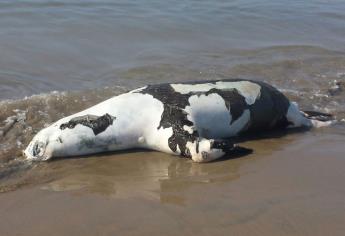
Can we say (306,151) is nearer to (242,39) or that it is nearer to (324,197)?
(324,197)

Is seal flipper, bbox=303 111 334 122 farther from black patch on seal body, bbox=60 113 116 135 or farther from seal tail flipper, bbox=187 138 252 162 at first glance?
black patch on seal body, bbox=60 113 116 135

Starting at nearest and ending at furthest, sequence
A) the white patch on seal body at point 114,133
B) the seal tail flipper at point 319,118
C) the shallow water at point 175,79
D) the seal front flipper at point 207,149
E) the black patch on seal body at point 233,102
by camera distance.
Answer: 1. the shallow water at point 175,79
2. the seal front flipper at point 207,149
3. the white patch on seal body at point 114,133
4. the black patch on seal body at point 233,102
5. the seal tail flipper at point 319,118

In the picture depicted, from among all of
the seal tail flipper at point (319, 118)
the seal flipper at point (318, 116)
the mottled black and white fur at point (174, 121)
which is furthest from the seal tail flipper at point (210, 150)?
the seal flipper at point (318, 116)

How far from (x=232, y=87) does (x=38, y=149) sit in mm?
1993

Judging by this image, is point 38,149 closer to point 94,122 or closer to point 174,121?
point 94,122

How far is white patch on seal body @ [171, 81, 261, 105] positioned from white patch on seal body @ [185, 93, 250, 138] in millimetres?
108

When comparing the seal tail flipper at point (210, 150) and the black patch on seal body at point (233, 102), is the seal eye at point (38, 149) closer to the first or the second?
the seal tail flipper at point (210, 150)

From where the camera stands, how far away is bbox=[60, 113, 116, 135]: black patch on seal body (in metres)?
5.52

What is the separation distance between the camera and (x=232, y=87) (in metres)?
6.03

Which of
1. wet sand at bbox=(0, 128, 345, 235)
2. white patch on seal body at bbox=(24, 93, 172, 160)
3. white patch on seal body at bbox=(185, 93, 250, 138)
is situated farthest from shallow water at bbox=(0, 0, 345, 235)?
white patch on seal body at bbox=(185, 93, 250, 138)

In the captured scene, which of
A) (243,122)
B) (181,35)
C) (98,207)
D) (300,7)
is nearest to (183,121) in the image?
(243,122)

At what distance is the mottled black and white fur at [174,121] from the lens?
5.35 meters

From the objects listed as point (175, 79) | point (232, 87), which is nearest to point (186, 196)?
point (232, 87)

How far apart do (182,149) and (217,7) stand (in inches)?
318
